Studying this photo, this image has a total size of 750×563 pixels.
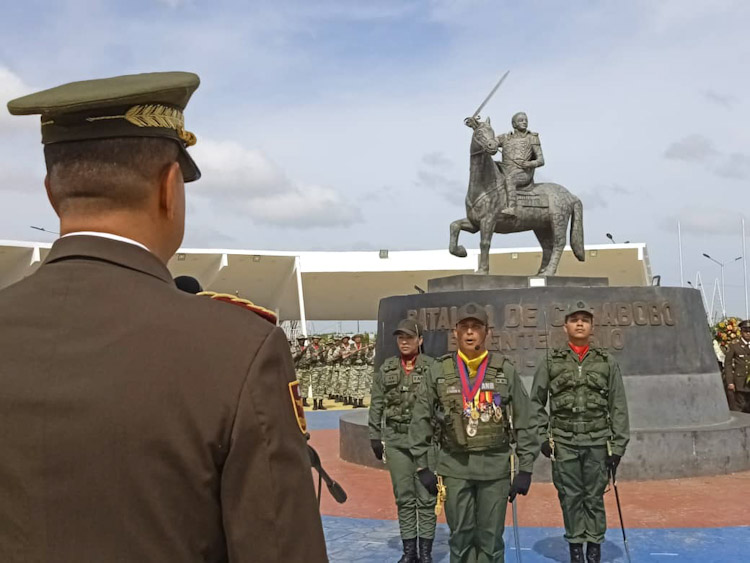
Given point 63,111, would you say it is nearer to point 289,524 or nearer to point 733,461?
point 289,524

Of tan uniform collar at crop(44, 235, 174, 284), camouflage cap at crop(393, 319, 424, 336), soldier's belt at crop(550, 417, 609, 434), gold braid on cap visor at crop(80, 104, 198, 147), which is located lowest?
soldier's belt at crop(550, 417, 609, 434)

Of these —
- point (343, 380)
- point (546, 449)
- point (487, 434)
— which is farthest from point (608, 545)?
point (343, 380)

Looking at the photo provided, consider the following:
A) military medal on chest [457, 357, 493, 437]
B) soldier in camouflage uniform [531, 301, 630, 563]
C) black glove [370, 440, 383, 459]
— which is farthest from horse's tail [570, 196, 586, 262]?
military medal on chest [457, 357, 493, 437]

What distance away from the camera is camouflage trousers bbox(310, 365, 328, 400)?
2019 centimetres

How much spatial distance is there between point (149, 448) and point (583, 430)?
4.99 metres

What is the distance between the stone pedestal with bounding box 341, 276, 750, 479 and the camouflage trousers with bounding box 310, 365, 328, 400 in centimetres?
1085

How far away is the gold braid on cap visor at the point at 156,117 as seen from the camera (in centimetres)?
143

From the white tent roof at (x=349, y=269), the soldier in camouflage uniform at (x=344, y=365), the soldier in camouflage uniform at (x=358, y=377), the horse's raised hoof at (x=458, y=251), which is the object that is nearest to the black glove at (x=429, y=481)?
the horse's raised hoof at (x=458, y=251)

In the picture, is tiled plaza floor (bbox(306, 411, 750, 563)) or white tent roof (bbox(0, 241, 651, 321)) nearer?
tiled plaza floor (bbox(306, 411, 750, 563))

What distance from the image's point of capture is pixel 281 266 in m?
34.7

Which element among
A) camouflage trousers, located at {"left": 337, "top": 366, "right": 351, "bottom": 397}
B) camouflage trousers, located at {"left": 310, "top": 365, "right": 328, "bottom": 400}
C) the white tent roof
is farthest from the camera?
the white tent roof

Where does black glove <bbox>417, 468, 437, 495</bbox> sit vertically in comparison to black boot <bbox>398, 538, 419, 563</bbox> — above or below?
above

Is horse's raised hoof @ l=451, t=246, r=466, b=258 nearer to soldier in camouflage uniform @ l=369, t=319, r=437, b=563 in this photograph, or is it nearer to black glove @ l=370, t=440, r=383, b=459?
soldier in camouflage uniform @ l=369, t=319, r=437, b=563

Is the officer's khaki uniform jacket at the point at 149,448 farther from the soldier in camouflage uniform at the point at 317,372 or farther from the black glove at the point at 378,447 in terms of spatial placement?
the soldier in camouflage uniform at the point at 317,372
